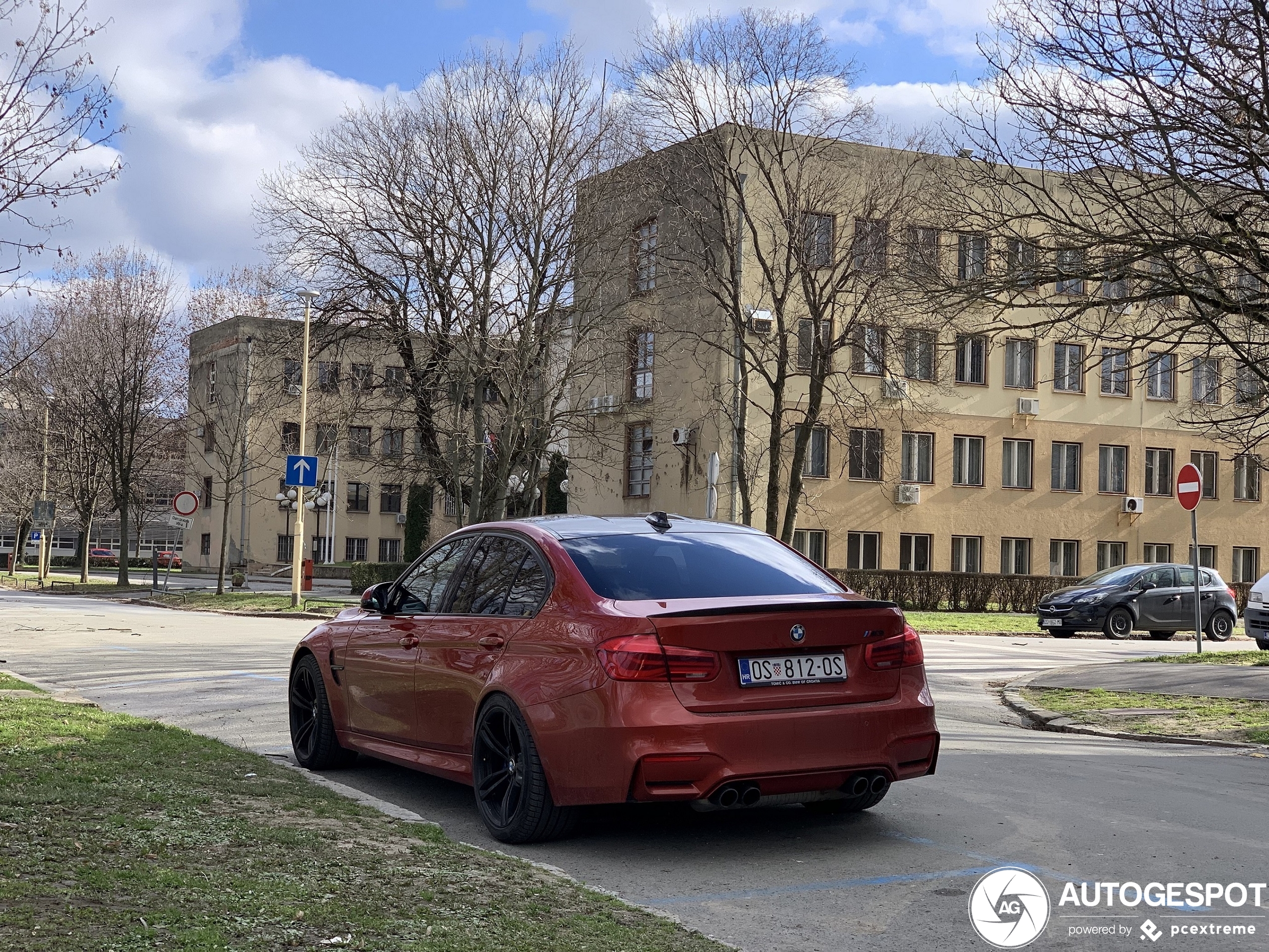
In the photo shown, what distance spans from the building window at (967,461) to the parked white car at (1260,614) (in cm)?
2131

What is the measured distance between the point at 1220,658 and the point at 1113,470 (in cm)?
2939

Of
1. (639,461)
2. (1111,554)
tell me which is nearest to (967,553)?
(1111,554)

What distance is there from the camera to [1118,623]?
2933 cm

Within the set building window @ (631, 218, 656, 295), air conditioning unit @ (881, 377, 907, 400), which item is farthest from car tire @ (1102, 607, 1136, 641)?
building window @ (631, 218, 656, 295)

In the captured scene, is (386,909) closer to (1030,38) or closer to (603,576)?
(603,576)

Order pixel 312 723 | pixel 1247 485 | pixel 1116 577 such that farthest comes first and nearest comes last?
pixel 1247 485, pixel 1116 577, pixel 312 723

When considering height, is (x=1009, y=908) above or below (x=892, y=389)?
below

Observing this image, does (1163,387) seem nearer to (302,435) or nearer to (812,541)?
(812,541)

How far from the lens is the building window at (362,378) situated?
36.9 metres

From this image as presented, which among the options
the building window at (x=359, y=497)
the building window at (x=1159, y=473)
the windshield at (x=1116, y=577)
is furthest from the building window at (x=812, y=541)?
the building window at (x=359, y=497)

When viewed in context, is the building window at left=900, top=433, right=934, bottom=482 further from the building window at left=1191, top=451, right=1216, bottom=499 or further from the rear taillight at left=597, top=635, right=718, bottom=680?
the rear taillight at left=597, top=635, right=718, bottom=680

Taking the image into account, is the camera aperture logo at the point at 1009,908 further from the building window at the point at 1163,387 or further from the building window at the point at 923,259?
the building window at the point at 1163,387

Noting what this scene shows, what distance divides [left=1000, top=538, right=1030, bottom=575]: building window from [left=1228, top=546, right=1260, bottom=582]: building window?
8.26 metres

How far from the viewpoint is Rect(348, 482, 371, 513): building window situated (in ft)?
269
